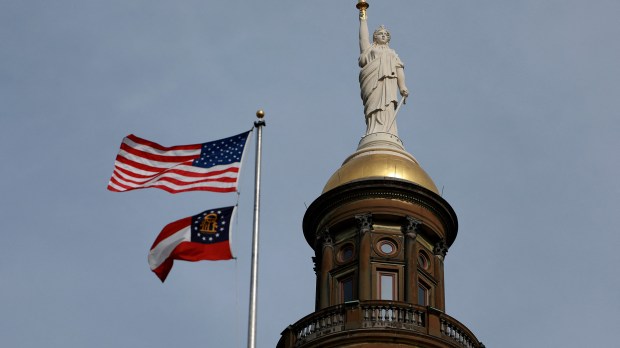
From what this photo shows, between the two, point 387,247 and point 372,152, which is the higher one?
point 372,152

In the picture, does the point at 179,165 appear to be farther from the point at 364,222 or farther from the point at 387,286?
the point at 364,222

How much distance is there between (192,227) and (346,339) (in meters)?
10.8

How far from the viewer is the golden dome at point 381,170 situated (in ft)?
169

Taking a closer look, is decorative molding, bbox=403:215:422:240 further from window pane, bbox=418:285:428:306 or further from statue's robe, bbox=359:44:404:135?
statue's robe, bbox=359:44:404:135

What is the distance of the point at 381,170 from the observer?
51.6 meters

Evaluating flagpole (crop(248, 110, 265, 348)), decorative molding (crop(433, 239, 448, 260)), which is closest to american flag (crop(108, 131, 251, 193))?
flagpole (crop(248, 110, 265, 348))

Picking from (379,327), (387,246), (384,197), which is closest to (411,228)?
(387,246)

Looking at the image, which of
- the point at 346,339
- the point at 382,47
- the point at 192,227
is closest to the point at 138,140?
the point at 192,227

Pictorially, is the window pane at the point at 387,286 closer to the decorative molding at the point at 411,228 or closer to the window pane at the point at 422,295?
the window pane at the point at 422,295

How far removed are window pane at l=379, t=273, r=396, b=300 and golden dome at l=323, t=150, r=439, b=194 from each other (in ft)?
11.8

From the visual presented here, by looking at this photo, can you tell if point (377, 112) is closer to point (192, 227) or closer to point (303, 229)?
point (303, 229)

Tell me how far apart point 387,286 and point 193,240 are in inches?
527

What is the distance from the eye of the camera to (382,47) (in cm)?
5653

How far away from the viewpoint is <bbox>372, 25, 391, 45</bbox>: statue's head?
5684 centimetres
